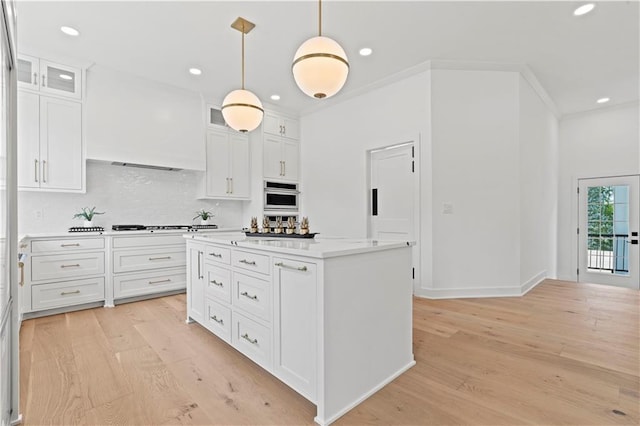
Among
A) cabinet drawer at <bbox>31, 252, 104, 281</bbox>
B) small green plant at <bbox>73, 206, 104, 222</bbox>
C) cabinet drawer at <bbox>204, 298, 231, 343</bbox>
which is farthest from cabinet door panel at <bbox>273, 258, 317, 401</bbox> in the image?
small green plant at <bbox>73, 206, 104, 222</bbox>

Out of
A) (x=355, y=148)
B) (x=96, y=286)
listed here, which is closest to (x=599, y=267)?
(x=355, y=148)

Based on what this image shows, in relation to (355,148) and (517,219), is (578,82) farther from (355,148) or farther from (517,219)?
(355,148)

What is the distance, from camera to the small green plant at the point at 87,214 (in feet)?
12.1

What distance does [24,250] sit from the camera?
9.82ft

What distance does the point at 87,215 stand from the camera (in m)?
3.69

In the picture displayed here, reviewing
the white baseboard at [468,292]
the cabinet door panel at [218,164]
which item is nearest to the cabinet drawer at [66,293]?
the cabinet door panel at [218,164]

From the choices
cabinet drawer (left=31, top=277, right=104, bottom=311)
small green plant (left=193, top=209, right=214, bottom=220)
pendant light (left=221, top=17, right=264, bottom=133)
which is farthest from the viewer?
small green plant (left=193, top=209, right=214, bottom=220)

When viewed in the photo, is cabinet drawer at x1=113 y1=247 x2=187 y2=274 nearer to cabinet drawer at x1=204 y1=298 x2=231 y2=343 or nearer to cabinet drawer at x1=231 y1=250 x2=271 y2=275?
cabinet drawer at x1=204 y1=298 x2=231 y2=343

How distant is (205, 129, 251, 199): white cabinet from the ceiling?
878 millimetres

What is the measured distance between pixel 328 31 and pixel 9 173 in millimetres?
2820

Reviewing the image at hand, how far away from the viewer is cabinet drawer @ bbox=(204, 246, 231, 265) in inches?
90.1

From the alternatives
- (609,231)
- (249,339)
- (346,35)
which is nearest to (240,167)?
(346,35)

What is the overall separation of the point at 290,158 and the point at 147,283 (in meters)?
2.96

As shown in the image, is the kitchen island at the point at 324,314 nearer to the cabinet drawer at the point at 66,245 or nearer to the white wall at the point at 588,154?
the cabinet drawer at the point at 66,245
